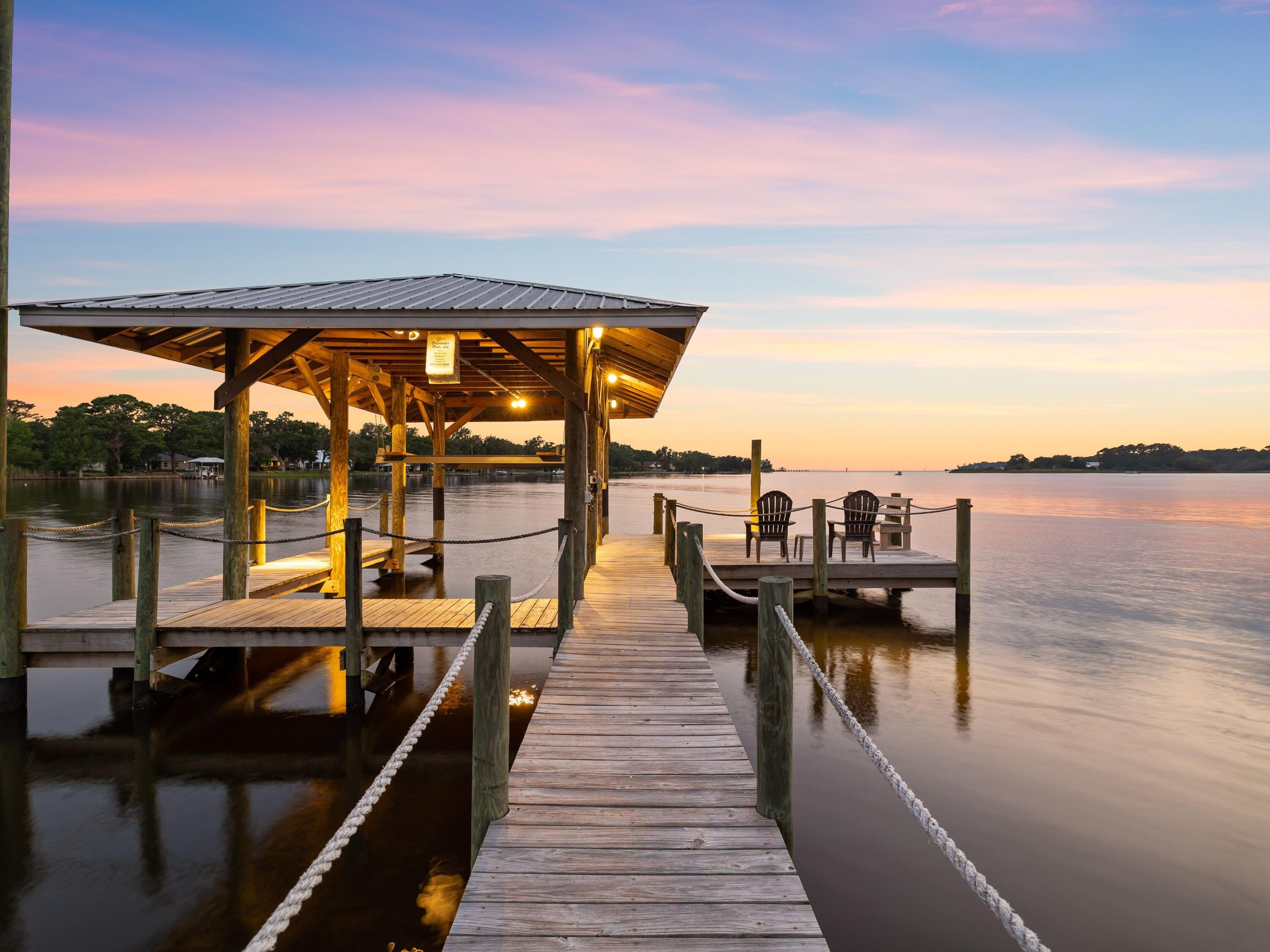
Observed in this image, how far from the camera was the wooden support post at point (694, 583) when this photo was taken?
20.5 feet

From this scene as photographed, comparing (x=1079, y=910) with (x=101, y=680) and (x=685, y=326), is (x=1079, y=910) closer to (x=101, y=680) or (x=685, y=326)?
(x=685, y=326)

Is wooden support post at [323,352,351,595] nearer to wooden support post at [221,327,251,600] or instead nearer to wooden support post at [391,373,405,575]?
wooden support post at [391,373,405,575]

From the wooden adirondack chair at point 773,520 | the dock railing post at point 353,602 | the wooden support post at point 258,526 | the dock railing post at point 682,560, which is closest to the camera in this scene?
the dock railing post at point 353,602

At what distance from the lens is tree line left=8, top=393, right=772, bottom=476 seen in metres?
70.9

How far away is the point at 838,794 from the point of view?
5.59 meters

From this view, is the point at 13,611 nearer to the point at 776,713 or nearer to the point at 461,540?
the point at 461,540

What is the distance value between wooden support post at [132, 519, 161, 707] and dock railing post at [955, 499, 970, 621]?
35.9 feet

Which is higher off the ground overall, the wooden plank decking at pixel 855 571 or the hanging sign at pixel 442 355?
the hanging sign at pixel 442 355

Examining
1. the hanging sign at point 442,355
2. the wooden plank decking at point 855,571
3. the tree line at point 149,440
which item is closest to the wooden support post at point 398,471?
the hanging sign at point 442,355

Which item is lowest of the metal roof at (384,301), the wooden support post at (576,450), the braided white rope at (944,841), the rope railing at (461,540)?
the braided white rope at (944,841)

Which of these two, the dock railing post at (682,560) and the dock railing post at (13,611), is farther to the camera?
the dock railing post at (682,560)

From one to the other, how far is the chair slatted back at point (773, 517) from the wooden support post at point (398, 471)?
6650 mm

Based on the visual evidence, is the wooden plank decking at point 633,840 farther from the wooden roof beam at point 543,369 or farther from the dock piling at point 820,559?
the dock piling at point 820,559

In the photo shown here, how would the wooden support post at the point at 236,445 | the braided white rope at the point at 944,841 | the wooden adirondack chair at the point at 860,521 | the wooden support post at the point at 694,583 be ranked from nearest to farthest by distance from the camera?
the braided white rope at the point at 944,841 < the wooden support post at the point at 694,583 < the wooden support post at the point at 236,445 < the wooden adirondack chair at the point at 860,521
